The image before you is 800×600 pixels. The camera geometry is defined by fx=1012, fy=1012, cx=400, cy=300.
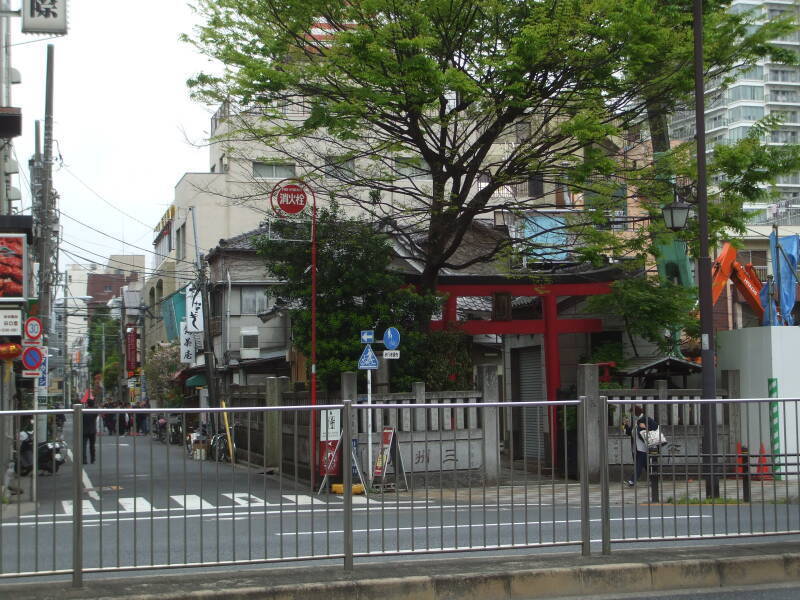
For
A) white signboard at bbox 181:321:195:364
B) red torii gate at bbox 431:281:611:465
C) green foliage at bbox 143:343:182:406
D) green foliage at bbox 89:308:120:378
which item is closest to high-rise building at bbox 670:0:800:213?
green foliage at bbox 143:343:182:406

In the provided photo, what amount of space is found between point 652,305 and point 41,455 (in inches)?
727

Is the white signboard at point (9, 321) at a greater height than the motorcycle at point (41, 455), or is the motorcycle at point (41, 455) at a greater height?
the white signboard at point (9, 321)

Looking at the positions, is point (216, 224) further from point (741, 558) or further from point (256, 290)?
point (741, 558)

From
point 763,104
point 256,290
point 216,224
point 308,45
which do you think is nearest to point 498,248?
point 308,45

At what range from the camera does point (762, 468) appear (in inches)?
376

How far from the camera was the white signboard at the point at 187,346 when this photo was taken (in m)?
47.7

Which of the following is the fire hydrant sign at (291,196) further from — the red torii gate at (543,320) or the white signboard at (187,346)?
the white signboard at (187,346)

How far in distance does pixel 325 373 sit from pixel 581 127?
8.27 meters

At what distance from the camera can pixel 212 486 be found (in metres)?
8.05

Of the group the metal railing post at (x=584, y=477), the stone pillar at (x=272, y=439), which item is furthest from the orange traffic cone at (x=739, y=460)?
the stone pillar at (x=272, y=439)

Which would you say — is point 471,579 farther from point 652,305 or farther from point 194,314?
point 194,314

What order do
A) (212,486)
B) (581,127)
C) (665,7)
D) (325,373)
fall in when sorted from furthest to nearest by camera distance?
1. (325,373)
2. (665,7)
3. (581,127)
4. (212,486)

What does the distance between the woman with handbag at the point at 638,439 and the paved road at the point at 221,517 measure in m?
0.77

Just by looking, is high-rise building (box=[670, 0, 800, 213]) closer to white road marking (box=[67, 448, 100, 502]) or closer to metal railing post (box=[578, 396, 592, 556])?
metal railing post (box=[578, 396, 592, 556])
